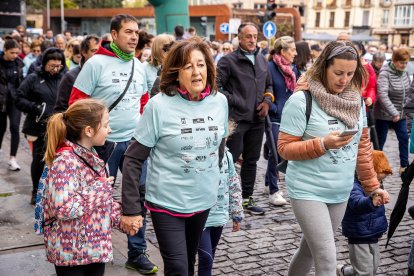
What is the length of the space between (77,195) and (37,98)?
3.64 meters

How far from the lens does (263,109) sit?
6250 mm

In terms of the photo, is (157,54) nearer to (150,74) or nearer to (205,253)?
(150,74)

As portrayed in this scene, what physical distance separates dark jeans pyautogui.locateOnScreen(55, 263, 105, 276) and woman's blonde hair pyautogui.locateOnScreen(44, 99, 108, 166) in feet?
2.03

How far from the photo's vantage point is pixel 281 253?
5242mm

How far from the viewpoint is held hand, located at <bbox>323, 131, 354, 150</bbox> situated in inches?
127

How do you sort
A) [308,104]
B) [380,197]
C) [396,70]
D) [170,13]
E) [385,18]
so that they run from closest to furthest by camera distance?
[308,104]
[380,197]
[396,70]
[170,13]
[385,18]

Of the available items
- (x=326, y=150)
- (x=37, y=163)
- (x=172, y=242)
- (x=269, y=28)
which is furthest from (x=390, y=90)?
(x=269, y=28)

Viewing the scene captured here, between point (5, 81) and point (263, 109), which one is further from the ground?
point (5, 81)

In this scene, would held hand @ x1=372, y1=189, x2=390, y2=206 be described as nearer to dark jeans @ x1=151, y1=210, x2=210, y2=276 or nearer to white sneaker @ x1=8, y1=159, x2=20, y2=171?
dark jeans @ x1=151, y1=210, x2=210, y2=276

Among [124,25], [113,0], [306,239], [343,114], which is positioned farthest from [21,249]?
[113,0]

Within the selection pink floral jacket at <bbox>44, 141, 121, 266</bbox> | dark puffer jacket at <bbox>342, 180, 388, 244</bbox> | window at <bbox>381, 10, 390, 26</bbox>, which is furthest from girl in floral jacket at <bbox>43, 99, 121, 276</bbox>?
window at <bbox>381, 10, 390, 26</bbox>

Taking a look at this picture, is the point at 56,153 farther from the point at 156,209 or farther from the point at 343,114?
the point at 343,114

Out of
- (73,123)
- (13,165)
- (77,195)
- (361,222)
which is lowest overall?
(13,165)

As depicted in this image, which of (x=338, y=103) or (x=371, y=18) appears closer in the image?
(x=338, y=103)
